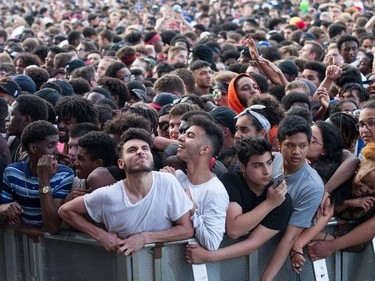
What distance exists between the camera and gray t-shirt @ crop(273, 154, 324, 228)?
5.39 meters

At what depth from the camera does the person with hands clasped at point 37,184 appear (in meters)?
5.32

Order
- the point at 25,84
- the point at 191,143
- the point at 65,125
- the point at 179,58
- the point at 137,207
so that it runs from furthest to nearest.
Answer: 1. the point at 179,58
2. the point at 25,84
3. the point at 65,125
4. the point at 191,143
5. the point at 137,207

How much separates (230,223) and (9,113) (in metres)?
2.92

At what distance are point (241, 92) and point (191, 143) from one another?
115 inches

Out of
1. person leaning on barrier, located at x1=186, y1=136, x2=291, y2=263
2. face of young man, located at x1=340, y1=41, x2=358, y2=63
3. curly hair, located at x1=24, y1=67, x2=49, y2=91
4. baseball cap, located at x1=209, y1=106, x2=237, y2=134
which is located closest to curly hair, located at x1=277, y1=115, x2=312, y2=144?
person leaning on barrier, located at x1=186, y1=136, x2=291, y2=263

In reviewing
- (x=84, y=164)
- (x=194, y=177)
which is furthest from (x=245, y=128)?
(x=84, y=164)

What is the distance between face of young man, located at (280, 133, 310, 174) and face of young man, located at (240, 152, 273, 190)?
10.2 inches

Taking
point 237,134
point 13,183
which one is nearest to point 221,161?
point 237,134

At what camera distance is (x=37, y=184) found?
18.4ft

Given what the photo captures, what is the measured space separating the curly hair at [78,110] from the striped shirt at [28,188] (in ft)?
4.80

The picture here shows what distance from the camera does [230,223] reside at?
5176mm

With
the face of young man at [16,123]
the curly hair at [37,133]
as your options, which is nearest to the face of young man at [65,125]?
the face of young man at [16,123]

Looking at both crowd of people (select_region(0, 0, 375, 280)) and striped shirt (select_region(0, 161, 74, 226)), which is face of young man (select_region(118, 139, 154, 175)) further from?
striped shirt (select_region(0, 161, 74, 226))

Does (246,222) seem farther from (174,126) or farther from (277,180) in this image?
(174,126)
